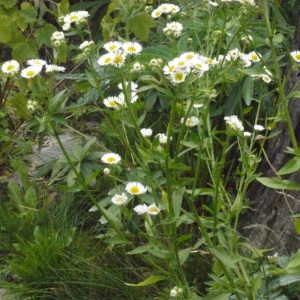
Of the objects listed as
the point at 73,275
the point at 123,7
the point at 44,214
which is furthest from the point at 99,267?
the point at 123,7

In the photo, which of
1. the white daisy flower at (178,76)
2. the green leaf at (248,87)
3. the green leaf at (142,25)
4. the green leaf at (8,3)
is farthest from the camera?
the green leaf at (8,3)

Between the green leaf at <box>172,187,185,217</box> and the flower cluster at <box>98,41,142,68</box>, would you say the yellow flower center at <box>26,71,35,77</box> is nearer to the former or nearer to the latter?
the flower cluster at <box>98,41,142,68</box>

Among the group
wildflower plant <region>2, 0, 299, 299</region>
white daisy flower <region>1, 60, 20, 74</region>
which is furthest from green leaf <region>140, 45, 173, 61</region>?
white daisy flower <region>1, 60, 20, 74</region>

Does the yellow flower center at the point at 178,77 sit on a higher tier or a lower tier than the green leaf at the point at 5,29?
higher

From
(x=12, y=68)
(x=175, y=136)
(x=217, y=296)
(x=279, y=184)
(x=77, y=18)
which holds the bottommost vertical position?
(x=175, y=136)

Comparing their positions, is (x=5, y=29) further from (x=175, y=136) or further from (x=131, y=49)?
(x=131, y=49)

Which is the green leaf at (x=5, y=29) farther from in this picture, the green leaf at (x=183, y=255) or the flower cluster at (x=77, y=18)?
the green leaf at (x=183, y=255)

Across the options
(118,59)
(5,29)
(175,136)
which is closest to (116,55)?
(118,59)

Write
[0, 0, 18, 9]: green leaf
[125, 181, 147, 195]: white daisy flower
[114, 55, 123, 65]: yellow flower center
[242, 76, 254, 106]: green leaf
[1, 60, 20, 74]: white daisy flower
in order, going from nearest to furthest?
[114, 55, 123, 65]: yellow flower center → [1, 60, 20, 74]: white daisy flower → [125, 181, 147, 195]: white daisy flower → [242, 76, 254, 106]: green leaf → [0, 0, 18, 9]: green leaf

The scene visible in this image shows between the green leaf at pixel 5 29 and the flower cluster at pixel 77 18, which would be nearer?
the flower cluster at pixel 77 18

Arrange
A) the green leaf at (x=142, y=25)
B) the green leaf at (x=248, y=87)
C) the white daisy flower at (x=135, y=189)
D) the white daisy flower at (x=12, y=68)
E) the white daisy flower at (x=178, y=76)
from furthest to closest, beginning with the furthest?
Answer: 1. the green leaf at (x=142, y=25)
2. the green leaf at (x=248, y=87)
3. the white daisy flower at (x=135, y=189)
4. the white daisy flower at (x=12, y=68)
5. the white daisy flower at (x=178, y=76)

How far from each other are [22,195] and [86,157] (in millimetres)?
424

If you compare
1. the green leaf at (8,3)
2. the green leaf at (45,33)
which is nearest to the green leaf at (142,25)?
the green leaf at (45,33)

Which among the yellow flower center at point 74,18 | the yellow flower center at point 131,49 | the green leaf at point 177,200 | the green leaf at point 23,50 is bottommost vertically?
the green leaf at point 23,50
